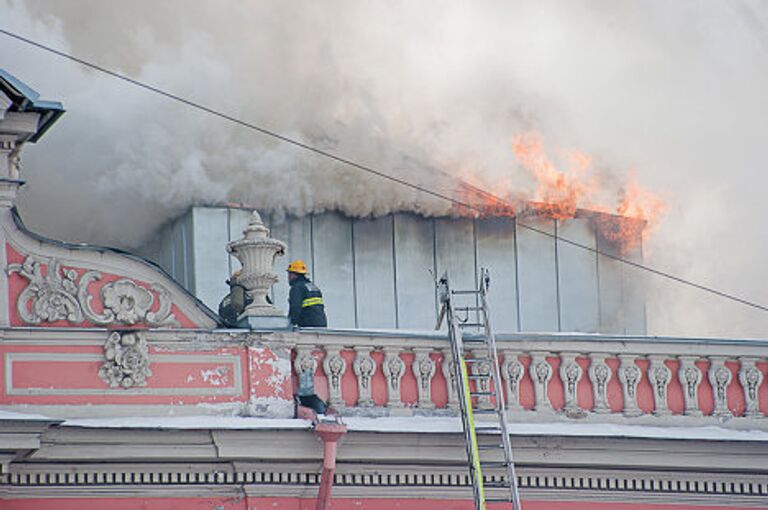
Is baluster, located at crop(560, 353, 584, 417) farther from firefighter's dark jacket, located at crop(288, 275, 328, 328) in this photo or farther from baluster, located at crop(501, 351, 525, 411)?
firefighter's dark jacket, located at crop(288, 275, 328, 328)

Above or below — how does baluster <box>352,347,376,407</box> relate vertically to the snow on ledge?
above

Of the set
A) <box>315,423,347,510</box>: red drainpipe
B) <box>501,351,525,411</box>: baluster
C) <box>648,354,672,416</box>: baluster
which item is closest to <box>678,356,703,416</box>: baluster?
<box>648,354,672,416</box>: baluster

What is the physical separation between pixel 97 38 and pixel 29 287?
23.3 feet

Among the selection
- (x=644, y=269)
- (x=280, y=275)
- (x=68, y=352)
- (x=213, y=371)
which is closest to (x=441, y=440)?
(x=213, y=371)

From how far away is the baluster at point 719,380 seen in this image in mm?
21828

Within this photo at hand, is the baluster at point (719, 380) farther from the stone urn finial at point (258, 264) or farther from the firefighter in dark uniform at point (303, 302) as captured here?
the stone urn finial at point (258, 264)

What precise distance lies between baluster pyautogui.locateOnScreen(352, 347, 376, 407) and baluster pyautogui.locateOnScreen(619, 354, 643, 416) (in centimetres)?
238

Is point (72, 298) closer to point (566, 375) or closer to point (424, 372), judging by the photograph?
point (424, 372)

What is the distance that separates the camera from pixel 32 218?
85.1ft

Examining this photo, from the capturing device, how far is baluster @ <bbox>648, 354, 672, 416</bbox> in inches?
854

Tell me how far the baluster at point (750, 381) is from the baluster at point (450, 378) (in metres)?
2.75

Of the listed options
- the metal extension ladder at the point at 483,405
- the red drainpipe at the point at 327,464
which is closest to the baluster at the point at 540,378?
the metal extension ladder at the point at 483,405

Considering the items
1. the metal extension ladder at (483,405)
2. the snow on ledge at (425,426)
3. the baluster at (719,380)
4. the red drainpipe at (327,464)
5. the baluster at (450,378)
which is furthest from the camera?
the baluster at (719,380)

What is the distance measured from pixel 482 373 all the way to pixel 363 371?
3.53 ft
